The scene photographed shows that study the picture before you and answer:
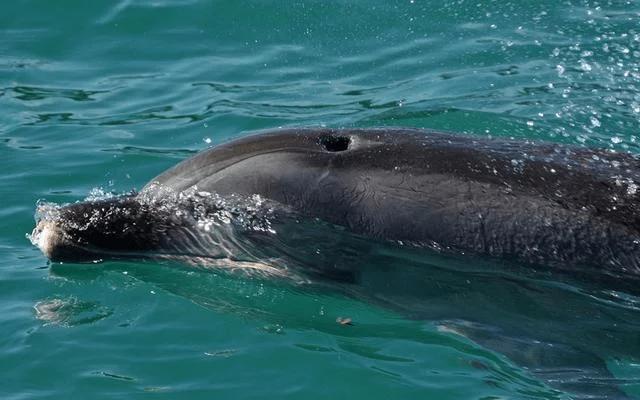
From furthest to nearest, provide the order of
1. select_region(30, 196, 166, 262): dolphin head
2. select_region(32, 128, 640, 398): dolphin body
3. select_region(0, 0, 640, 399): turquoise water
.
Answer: select_region(30, 196, 166, 262): dolphin head
select_region(32, 128, 640, 398): dolphin body
select_region(0, 0, 640, 399): turquoise water

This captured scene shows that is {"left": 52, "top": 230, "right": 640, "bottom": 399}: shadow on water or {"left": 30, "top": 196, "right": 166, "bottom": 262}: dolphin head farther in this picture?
{"left": 30, "top": 196, "right": 166, "bottom": 262}: dolphin head

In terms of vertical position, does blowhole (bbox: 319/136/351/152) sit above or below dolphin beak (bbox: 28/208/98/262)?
above

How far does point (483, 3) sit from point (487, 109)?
3650 millimetres

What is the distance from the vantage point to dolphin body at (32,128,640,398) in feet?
28.2

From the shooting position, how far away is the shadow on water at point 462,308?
8.50 meters

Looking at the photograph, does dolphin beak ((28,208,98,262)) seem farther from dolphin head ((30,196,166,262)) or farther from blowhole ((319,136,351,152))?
blowhole ((319,136,351,152))

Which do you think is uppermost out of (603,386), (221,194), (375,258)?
(221,194)

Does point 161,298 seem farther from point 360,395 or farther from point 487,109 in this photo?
point 487,109

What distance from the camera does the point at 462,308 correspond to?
889 cm

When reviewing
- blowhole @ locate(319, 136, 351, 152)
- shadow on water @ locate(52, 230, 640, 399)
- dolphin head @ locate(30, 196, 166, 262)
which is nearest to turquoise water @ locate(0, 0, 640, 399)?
shadow on water @ locate(52, 230, 640, 399)

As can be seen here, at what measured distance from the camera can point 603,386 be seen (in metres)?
7.88

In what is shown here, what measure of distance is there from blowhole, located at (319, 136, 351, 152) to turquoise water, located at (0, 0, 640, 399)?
91 centimetres

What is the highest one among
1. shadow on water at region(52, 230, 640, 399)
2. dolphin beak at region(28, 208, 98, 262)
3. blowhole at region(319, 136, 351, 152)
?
blowhole at region(319, 136, 351, 152)

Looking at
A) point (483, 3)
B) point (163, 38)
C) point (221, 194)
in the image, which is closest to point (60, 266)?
point (221, 194)
